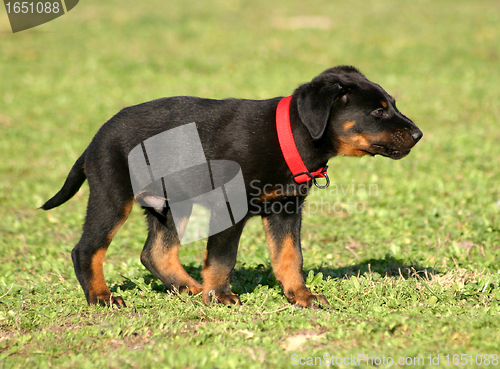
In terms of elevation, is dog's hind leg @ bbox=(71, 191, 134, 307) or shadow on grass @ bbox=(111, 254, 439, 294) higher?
dog's hind leg @ bbox=(71, 191, 134, 307)

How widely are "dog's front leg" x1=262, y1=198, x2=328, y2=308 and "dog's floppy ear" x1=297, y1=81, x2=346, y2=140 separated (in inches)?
25.7

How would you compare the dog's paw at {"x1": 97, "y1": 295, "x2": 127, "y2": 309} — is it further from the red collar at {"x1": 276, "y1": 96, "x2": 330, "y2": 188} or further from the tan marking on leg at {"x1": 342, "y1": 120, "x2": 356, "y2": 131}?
the tan marking on leg at {"x1": 342, "y1": 120, "x2": 356, "y2": 131}

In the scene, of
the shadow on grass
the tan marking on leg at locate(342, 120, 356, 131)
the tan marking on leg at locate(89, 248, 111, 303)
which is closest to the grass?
the shadow on grass

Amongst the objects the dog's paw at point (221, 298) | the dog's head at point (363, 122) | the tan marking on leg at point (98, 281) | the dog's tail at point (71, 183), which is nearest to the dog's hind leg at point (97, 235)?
the tan marking on leg at point (98, 281)

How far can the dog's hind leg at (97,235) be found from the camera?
4133mm

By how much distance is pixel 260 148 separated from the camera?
381cm

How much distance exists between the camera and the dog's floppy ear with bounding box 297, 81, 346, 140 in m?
3.67

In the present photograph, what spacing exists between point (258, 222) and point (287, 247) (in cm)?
258

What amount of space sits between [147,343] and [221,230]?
99 cm

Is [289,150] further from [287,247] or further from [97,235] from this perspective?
[97,235]

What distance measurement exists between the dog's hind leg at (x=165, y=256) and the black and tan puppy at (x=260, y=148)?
1.63 ft

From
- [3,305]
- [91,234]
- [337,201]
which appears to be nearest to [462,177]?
[337,201]

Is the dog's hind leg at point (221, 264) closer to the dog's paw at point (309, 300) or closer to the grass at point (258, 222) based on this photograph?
the grass at point (258, 222)

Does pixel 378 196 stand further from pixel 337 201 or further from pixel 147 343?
pixel 147 343
